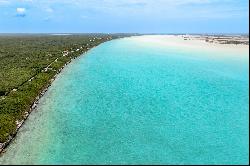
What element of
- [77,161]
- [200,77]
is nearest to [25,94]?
[77,161]

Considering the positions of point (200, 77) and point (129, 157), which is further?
point (200, 77)

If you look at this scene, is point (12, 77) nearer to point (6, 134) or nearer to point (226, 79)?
point (6, 134)

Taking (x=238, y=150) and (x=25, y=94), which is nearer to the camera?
(x=238, y=150)

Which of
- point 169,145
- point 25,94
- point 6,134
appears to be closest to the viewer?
point 169,145

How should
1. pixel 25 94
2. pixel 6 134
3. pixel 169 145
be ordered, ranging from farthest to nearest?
pixel 25 94 < pixel 6 134 < pixel 169 145

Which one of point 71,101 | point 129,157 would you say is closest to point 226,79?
point 71,101

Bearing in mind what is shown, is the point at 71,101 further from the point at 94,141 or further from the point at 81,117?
the point at 94,141
